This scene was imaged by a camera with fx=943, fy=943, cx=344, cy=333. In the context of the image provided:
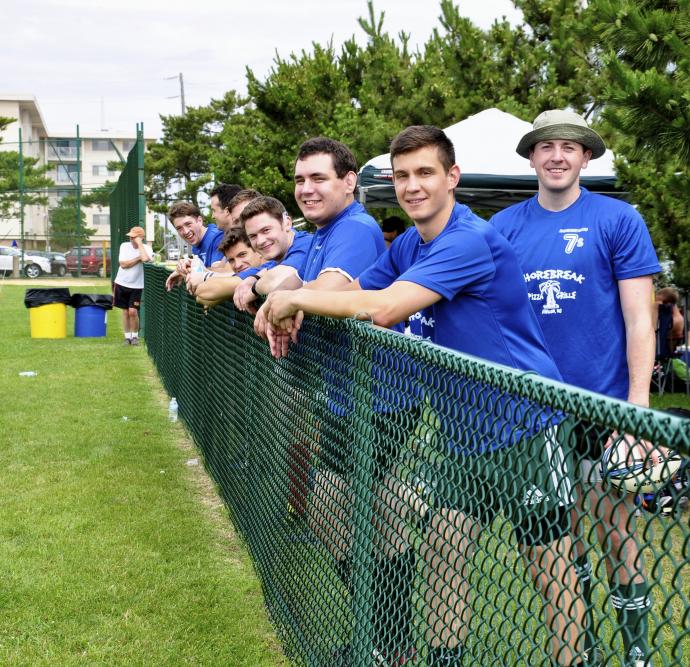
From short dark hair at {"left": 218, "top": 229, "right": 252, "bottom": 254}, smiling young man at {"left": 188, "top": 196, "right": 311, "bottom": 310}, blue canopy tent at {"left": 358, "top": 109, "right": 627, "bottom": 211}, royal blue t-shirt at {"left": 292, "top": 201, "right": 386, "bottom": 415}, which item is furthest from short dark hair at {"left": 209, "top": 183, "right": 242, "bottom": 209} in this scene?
royal blue t-shirt at {"left": 292, "top": 201, "right": 386, "bottom": 415}

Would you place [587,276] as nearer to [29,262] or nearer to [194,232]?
[194,232]

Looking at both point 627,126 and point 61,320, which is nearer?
point 627,126

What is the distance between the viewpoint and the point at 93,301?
16.5m

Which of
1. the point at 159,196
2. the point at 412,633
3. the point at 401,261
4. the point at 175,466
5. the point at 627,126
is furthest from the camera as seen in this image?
the point at 159,196

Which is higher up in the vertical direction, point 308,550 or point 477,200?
point 477,200

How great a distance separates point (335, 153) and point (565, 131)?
97 centimetres

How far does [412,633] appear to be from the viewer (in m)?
2.65

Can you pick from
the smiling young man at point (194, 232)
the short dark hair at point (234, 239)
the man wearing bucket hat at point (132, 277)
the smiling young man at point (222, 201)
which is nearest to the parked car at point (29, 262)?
the man wearing bucket hat at point (132, 277)

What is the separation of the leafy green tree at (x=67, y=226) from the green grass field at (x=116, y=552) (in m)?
32.9

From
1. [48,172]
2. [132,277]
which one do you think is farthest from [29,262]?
[132,277]

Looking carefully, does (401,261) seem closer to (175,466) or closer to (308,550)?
(308,550)

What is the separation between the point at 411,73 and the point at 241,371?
11676mm

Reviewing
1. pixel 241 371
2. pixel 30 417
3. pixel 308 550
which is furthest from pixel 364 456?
pixel 30 417

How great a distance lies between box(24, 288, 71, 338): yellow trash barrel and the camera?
1606cm
